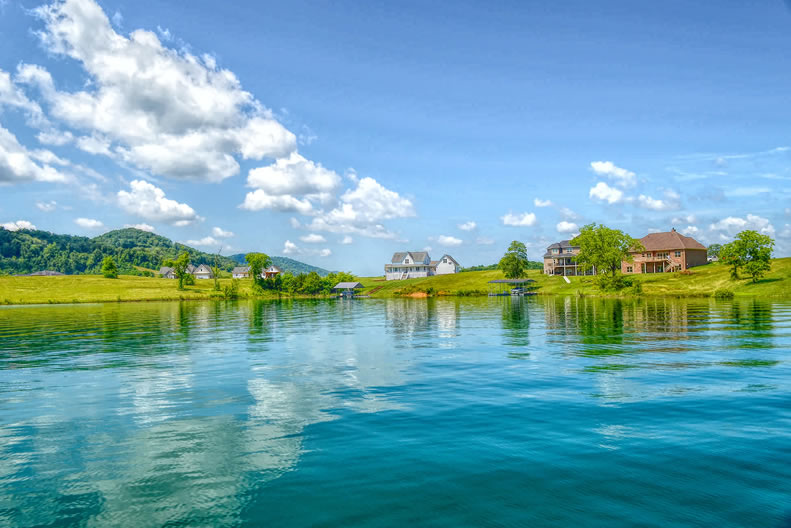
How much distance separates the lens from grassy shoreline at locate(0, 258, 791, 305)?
97250 millimetres

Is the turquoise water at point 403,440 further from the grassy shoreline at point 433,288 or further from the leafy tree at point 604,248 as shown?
the leafy tree at point 604,248

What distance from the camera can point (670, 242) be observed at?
14125 centimetres

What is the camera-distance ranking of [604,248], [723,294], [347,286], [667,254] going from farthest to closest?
[347,286] → [667,254] → [604,248] → [723,294]

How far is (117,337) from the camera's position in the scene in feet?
135

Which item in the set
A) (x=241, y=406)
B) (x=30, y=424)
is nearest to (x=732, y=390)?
(x=241, y=406)

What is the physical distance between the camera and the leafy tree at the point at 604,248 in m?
120

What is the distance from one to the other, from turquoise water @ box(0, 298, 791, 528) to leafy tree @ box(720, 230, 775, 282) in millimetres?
84231

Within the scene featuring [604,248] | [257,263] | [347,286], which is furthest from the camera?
[257,263]

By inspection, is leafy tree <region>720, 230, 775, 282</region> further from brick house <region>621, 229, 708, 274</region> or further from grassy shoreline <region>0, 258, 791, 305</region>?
brick house <region>621, 229, 708, 274</region>

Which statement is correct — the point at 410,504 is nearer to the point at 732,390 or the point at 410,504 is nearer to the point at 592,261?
the point at 732,390

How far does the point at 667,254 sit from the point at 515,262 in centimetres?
4384

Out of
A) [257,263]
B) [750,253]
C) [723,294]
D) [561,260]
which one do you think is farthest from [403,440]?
[561,260]

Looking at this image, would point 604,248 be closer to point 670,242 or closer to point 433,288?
point 670,242

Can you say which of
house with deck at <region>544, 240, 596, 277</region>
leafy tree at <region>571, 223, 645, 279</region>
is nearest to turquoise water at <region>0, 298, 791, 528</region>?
leafy tree at <region>571, 223, 645, 279</region>
